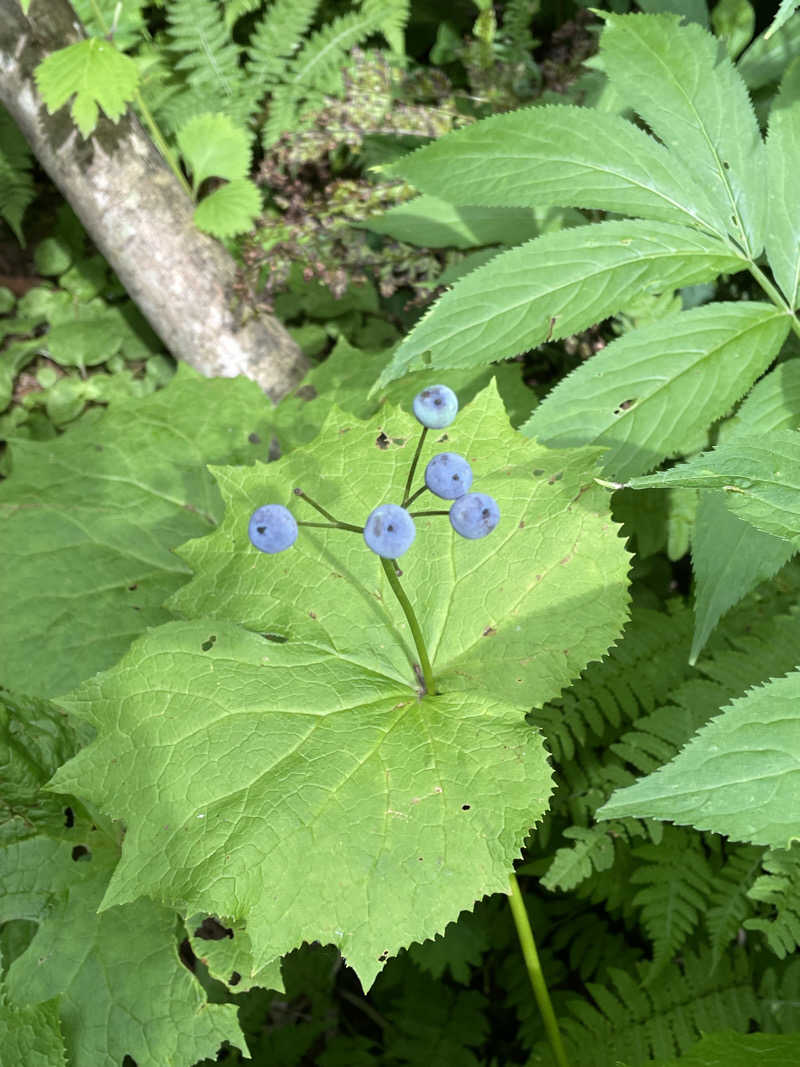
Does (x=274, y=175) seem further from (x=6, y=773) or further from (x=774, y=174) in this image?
(x=6, y=773)

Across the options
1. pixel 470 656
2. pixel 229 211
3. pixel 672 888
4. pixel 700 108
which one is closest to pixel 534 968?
pixel 672 888

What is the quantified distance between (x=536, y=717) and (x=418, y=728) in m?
0.86

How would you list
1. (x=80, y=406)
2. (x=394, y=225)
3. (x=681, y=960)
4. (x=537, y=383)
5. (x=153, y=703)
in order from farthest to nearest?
(x=80, y=406) < (x=537, y=383) < (x=394, y=225) < (x=681, y=960) < (x=153, y=703)

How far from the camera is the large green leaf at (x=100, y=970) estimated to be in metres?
1.84

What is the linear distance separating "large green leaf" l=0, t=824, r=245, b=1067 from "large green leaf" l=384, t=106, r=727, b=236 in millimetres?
1857

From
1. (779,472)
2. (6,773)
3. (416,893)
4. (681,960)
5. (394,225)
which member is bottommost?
(681,960)

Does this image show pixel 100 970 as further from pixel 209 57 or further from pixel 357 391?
pixel 209 57

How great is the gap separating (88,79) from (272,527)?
2.33m

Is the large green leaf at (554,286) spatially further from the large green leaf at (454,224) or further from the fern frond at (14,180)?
the fern frond at (14,180)

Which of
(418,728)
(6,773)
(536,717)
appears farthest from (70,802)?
(536,717)

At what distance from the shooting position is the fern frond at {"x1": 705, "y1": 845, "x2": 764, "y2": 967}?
214 cm

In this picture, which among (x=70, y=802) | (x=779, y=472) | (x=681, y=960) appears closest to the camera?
(x=779, y=472)

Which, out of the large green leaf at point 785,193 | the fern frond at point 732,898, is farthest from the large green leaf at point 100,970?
the large green leaf at point 785,193

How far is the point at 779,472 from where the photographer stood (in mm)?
1299
